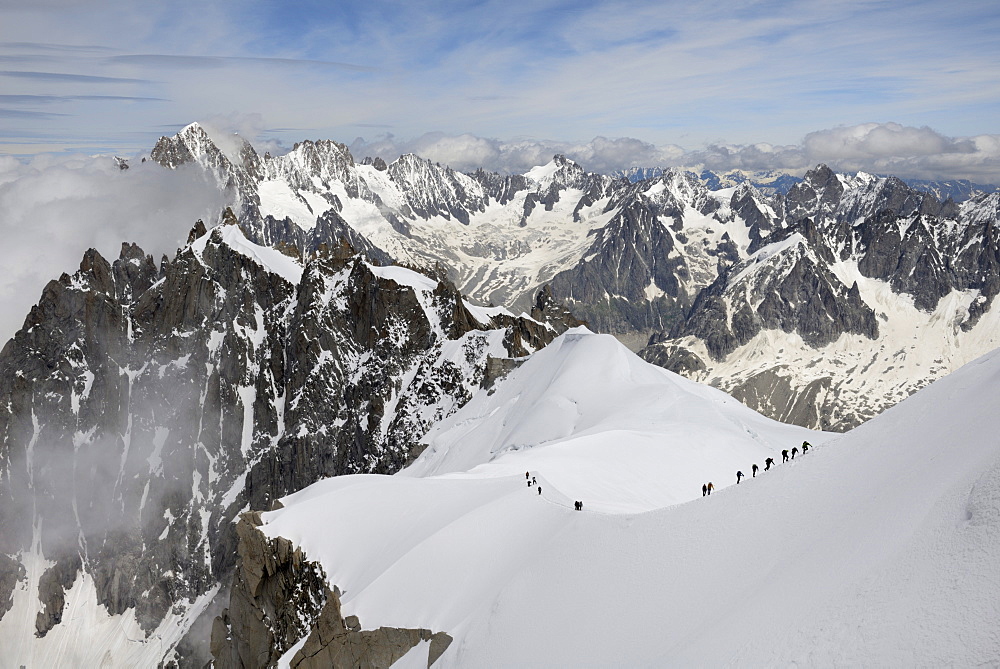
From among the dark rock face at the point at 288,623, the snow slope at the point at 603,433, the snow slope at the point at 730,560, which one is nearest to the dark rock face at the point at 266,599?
the dark rock face at the point at 288,623

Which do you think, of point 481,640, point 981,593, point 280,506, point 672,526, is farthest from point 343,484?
point 981,593

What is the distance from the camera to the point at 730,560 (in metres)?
31.7

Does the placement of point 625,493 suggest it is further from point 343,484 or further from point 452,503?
point 343,484

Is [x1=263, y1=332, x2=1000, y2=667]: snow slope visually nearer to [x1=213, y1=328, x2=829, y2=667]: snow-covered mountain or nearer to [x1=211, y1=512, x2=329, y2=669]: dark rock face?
[x1=213, y1=328, x2=829, y2=667]: snow-covered mountain

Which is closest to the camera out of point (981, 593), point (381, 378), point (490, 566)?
point (981, 593)

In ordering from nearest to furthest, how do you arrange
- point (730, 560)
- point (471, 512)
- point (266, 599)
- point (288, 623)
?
1. point (730, 560)
2. point (471, 512)
3. point (288, 623)
4. point (266, 599)

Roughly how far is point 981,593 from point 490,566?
32325mm

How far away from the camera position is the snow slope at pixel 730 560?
20.7 metres

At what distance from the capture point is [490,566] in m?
46.0

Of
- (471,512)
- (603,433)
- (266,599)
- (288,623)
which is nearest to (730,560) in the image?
(471,512)

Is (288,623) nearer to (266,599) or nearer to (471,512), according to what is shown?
(266,599)

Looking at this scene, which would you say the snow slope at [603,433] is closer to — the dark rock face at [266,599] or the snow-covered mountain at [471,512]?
the snow-covered mountain at [471,512]

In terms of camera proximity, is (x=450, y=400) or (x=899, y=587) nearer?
(x=899, y=587)

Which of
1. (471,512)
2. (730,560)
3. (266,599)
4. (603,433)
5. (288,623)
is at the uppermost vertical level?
(730,560)
